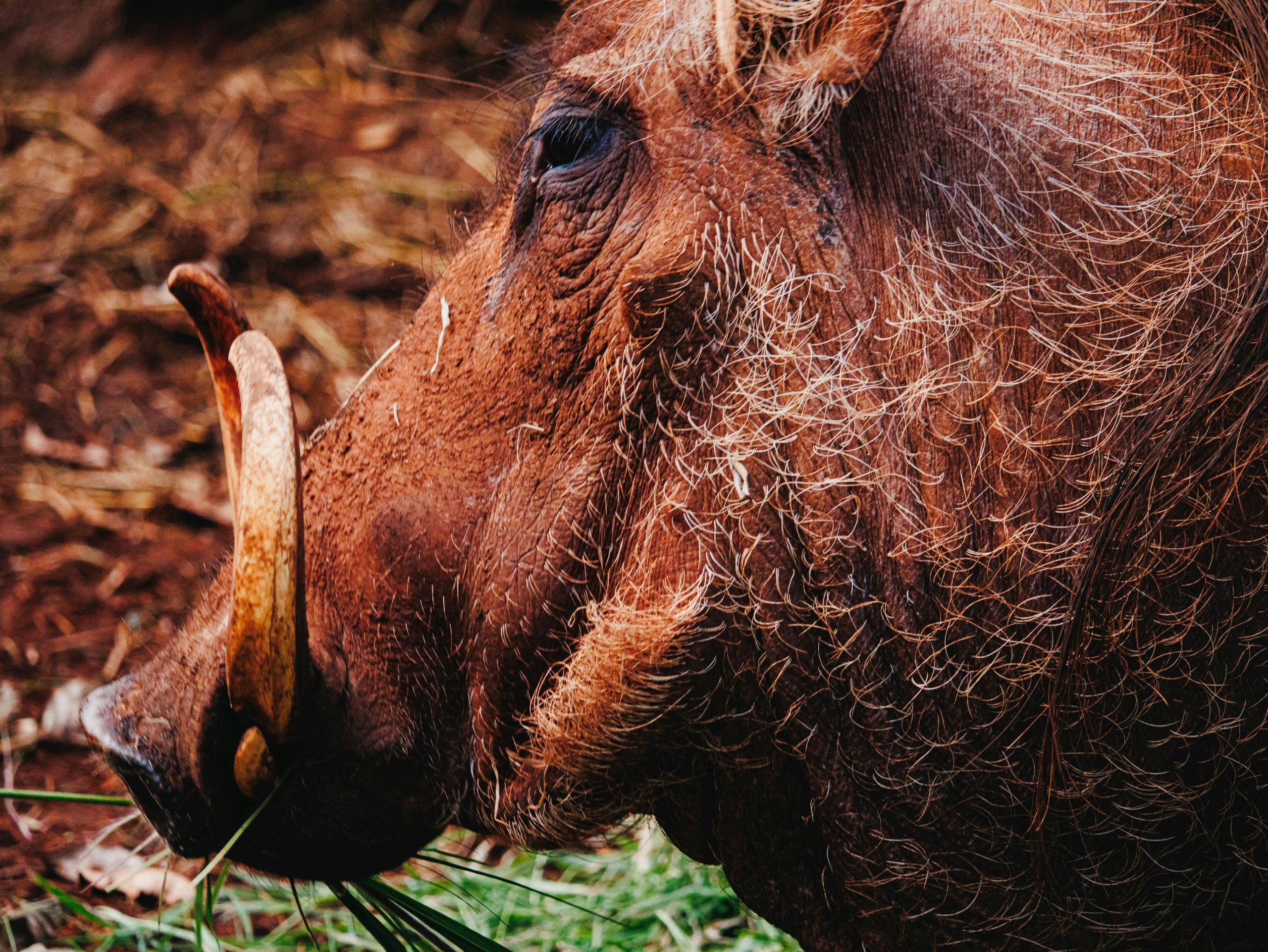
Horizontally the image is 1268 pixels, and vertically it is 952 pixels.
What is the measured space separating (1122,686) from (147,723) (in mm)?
1127

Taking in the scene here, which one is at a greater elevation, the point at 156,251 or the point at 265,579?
the point at 265,579

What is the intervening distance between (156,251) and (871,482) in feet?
10.9

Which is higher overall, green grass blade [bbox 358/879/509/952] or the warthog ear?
the warthog ear

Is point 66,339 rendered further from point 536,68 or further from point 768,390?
point 768,390

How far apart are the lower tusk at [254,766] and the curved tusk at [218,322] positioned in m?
0.38

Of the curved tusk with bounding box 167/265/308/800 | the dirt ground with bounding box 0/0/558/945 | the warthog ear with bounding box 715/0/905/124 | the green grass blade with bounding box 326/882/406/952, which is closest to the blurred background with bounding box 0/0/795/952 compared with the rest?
the dirt ground with bounding box 0/0/558/945

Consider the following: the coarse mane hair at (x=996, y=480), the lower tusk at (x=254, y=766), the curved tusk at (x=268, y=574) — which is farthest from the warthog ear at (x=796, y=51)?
the lower tusk at (x=254, y=766)

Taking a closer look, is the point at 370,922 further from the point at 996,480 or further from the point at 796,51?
the point at 796,51

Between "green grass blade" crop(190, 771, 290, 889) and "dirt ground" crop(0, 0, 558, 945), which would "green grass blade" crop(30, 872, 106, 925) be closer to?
"dirt ground" crop(0, 0, 558, 945)

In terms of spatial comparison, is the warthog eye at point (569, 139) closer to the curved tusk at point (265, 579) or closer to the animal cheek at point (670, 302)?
the animal cheek at point (670, 302)

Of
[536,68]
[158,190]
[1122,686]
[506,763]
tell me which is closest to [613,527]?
[506,763]

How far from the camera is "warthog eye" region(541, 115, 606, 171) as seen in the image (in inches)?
55.1

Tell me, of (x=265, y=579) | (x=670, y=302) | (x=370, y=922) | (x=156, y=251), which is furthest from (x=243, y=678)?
(x=156, y=251)

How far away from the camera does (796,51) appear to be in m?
1.30
